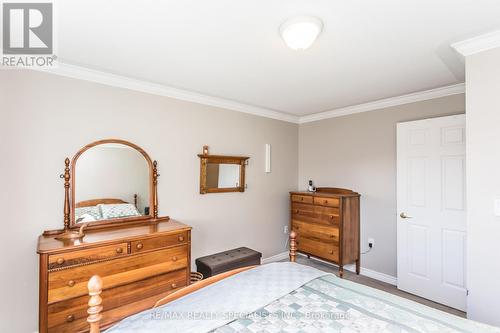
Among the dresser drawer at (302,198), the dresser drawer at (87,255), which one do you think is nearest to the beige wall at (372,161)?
the dresser drawer at (302,198)

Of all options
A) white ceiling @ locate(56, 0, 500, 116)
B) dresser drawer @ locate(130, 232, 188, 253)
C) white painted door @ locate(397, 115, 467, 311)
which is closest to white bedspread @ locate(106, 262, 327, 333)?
dresser drawer @ locate(130, 232, 188, 253)

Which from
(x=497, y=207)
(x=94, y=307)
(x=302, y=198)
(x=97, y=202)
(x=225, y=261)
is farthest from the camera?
(x=302, y=198)

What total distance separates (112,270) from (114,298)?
0.24m

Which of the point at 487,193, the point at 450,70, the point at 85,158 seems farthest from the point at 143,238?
the point at 450,70

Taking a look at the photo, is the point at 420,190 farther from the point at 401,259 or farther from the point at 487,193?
the point at 487,193

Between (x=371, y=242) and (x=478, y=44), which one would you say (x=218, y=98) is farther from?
(x=371, y=242)

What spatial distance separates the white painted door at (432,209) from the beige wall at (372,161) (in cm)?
18

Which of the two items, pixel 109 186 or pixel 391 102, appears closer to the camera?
pixel 109 186

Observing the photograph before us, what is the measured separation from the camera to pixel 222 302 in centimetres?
145

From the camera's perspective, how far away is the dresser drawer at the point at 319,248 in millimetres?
3512

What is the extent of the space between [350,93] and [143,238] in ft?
9.17

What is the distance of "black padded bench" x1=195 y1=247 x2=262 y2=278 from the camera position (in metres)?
2.93

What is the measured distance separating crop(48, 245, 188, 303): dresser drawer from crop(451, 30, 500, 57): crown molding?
287 centimetres

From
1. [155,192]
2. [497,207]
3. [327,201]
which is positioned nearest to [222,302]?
[155,192]
